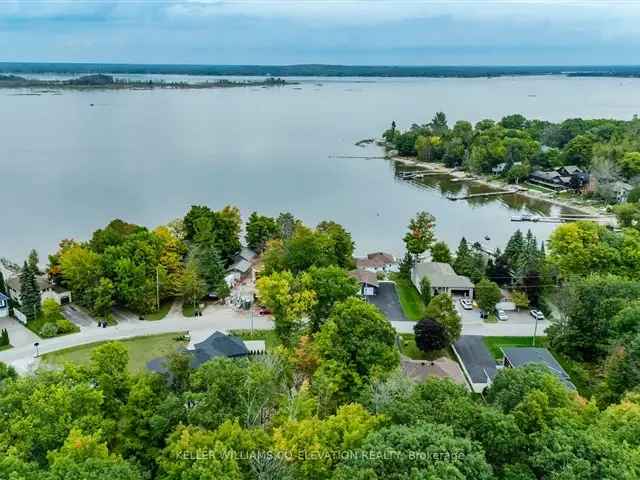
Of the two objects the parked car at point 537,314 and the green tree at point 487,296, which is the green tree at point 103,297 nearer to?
the green tree at point 487,296

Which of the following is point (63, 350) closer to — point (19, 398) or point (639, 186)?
point (19, 398)

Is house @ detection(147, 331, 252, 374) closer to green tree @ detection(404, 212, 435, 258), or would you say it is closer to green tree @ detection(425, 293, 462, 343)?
green tree @ detection(425, 293, 462, 343)

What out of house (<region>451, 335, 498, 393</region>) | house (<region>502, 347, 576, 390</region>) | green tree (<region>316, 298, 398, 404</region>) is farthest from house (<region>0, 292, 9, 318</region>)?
house (<region>502, 347, 576, 390</region>)

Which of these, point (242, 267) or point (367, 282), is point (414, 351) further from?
point (242, 267)

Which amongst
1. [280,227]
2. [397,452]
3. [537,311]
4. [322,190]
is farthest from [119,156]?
[397,452]

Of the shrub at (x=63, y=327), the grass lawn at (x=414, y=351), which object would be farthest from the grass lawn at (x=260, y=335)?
the shrub at (x=63, y=327)
